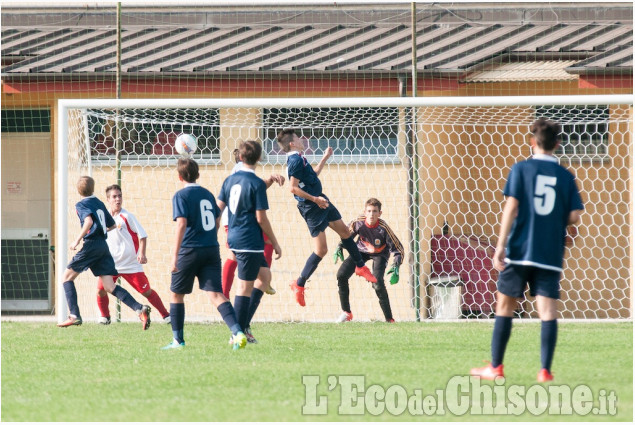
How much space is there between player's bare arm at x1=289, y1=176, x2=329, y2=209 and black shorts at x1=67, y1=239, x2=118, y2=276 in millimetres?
2100

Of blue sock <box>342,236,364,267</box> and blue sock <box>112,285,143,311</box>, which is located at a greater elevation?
blue sock <box>342,236,364,267</box>

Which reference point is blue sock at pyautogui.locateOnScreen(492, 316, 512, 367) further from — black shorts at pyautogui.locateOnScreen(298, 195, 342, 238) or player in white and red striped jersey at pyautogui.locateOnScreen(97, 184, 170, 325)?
player in white and red striped jersey at pyautogui.locateOnScreen(97, 184, 170, 325)

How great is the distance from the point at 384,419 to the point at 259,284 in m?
4.05

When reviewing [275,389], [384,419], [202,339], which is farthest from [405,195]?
[384,419]

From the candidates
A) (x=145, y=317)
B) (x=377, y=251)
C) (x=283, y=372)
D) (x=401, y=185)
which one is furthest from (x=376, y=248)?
(x=283, y=372)

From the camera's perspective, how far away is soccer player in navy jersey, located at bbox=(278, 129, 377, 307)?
9.95 m

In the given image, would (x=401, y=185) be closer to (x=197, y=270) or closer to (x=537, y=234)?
(x=197, y=270)

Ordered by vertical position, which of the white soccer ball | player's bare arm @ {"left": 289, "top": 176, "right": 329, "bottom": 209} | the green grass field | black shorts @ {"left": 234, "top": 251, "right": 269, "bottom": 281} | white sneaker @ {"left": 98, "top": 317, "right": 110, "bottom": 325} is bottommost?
white sneaker @ {"left": 98, "top": 317, "right": 110, "bottom": 325}

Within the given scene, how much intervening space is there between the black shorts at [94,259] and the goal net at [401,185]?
1.54m

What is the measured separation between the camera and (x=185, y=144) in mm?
11570

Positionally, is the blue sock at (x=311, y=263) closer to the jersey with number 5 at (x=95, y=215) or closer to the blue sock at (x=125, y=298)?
the blue sock at (x=125, y=298)

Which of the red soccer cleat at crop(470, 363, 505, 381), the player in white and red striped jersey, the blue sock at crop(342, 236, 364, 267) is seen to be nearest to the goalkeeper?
the blue sock at crop(342, 236, 364, 267)

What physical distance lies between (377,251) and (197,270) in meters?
3.36

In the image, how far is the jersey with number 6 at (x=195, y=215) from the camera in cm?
807
